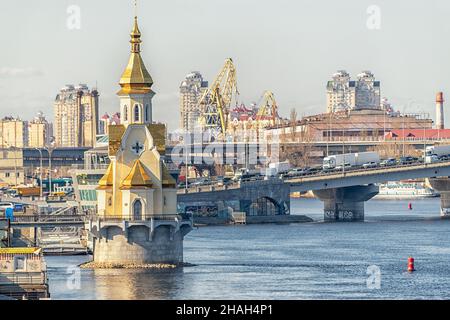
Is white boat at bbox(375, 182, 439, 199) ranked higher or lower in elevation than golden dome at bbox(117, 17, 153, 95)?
lower

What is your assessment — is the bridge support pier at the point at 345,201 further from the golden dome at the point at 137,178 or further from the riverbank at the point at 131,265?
the golden dome at the point at 137,178

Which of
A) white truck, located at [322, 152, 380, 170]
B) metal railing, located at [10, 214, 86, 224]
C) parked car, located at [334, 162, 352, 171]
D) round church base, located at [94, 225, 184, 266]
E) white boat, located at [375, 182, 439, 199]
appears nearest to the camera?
round church base, located at [94, 225, 184, 266]

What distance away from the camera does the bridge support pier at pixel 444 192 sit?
401 ft

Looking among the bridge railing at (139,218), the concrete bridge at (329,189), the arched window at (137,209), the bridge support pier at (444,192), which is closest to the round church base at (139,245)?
the bridge railing at (139,218)

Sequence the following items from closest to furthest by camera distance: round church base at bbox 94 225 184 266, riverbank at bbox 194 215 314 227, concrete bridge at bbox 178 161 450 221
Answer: round church base at bbox 94 225 184 266 < riverbank at bbox 194 215 314 227 < concrete bridge at bbox 178 161 450 221

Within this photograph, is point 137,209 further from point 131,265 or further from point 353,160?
point 353,160

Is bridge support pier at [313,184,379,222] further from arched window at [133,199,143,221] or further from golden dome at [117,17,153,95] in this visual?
arched window at [133,199,143,221]

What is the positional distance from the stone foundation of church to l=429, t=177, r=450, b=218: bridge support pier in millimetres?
61941

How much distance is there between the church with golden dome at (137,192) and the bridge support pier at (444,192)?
62.1 m

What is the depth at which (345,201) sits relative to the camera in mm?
117938

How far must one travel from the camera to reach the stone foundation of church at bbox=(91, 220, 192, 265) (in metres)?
58.9
